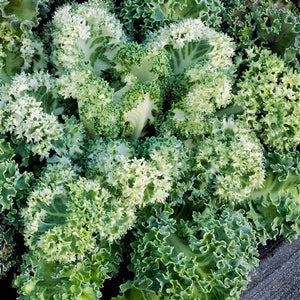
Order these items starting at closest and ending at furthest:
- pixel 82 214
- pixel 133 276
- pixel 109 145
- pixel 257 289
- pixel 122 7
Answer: pixel 82 214 < pixel 109 145 < pixel 133 276 < pixel 257 289 < pixel 122 7

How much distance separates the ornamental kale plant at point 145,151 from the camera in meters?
2.10

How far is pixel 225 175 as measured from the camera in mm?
2275

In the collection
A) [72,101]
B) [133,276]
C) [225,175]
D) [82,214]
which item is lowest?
[133,276]

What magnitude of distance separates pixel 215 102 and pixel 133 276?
88 cm

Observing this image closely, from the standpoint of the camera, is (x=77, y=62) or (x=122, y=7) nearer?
(x=77, y=62)

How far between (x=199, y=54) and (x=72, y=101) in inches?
25.7

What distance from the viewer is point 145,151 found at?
7.35 feet

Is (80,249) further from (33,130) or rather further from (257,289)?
(257,289)

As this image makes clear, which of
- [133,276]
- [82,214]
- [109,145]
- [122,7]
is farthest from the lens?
[122,7]

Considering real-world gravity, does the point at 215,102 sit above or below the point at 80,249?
above

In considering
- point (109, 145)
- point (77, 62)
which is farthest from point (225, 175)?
point (77, 62)

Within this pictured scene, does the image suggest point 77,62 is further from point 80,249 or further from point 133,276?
point 133,276

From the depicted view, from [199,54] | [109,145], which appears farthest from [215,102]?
[109,145]

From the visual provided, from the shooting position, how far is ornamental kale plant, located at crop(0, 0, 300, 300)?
2.10 meters
